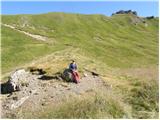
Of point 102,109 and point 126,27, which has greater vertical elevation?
point 126,27

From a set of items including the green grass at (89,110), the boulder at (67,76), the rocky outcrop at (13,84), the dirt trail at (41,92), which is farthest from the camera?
the boulder at (67,76)

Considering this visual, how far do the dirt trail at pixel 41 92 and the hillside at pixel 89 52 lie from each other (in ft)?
5.99

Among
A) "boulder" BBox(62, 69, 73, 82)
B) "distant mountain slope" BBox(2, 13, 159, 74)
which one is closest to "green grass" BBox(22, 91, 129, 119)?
"boulder" BBox(62, 69, 73, 82)

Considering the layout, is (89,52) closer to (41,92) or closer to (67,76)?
(67,76)

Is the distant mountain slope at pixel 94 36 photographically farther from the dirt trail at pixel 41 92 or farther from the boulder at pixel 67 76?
the boulder at pixel 67 76

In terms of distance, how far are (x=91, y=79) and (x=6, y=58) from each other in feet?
101

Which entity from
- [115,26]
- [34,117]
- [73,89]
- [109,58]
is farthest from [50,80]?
[115,26]

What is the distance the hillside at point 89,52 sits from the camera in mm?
32594

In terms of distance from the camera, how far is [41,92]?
110 feet

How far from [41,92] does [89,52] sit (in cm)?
5693

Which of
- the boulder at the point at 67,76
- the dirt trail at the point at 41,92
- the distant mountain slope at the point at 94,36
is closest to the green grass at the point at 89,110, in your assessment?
the dirt trail at the point at 41,92

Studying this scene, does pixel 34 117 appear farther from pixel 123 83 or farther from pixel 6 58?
pixel 6 58

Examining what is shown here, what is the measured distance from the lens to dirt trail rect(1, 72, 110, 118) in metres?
30.0

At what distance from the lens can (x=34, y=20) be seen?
14350 cm
